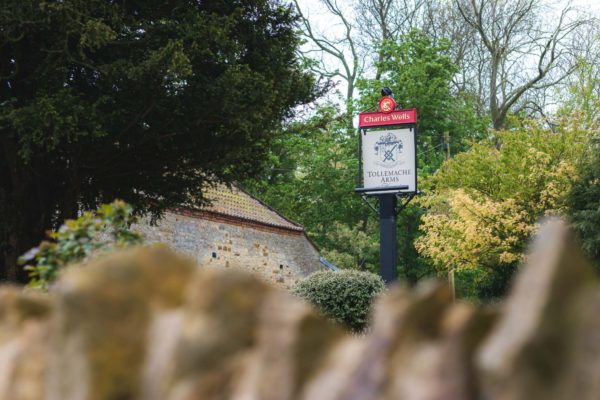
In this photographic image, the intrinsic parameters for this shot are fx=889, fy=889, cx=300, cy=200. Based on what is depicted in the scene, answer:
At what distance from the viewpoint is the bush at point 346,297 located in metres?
17.1

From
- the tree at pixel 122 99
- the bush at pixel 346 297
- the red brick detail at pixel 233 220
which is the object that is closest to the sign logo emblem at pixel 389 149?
the bush at pixel 346 297

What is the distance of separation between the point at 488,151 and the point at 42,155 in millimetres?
15343

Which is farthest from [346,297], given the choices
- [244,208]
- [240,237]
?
[244,208]

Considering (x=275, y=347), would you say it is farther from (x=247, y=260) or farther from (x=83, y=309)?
(x=247, y=260)

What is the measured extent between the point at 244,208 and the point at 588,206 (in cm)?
1174

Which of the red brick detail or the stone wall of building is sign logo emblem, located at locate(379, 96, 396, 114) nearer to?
the stone wall of building

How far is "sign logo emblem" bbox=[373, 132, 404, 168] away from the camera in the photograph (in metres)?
22.0

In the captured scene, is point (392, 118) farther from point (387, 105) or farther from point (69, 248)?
point (69, 248)

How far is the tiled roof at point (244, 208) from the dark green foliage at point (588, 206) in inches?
408

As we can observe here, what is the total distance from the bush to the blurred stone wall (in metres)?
15.2

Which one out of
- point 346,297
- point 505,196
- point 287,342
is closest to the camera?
point 287,342

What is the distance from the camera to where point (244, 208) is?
28391 millimetres

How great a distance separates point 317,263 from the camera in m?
30.4

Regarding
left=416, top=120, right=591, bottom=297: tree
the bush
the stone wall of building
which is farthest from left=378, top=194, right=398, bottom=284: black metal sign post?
the stone wall of building
